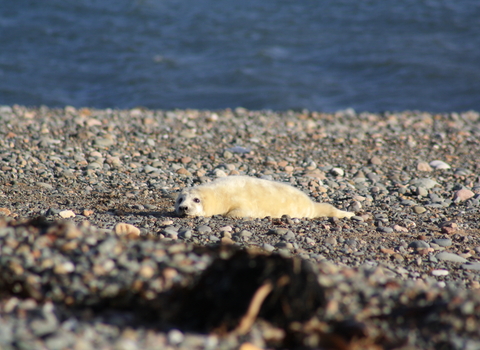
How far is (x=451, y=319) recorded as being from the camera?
2.85 metres

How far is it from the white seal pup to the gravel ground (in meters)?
0.20

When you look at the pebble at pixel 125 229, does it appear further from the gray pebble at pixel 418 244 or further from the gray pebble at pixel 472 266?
the gray pebble at pixel 472 266

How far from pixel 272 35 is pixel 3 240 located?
19087mm

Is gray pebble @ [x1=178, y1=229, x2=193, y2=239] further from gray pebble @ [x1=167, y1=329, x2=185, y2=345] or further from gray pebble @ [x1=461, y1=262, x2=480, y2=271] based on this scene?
gray pebble @ [x1=461, y1=262, x2=480, y2=271]

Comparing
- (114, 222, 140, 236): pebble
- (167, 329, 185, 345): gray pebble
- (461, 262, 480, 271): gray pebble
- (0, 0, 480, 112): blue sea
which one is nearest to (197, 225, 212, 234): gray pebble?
(114, 222, 140, 236): pebble

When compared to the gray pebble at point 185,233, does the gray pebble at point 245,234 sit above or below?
below

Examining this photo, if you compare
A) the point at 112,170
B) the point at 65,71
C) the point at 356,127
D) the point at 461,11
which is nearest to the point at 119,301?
the point at 112,170

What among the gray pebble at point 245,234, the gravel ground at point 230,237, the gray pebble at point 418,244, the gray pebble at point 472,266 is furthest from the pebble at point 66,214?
the gray pebble at point 472,266

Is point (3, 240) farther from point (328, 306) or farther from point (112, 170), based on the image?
point (112, 170)

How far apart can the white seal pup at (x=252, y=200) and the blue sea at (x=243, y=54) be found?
941cm

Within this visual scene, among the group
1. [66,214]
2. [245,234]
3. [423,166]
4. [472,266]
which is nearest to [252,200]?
[245,234]

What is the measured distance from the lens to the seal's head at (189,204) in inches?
213

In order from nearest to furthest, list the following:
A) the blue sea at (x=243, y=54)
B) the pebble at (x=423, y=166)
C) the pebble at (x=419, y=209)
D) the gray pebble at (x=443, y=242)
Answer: the gray pebble at (x=443, y=242) → the pebble at (x=419, y=209) → the pebble at (x=423, y=166) → the blue sea at (x=243, y=54)

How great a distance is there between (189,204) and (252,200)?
0.72m
